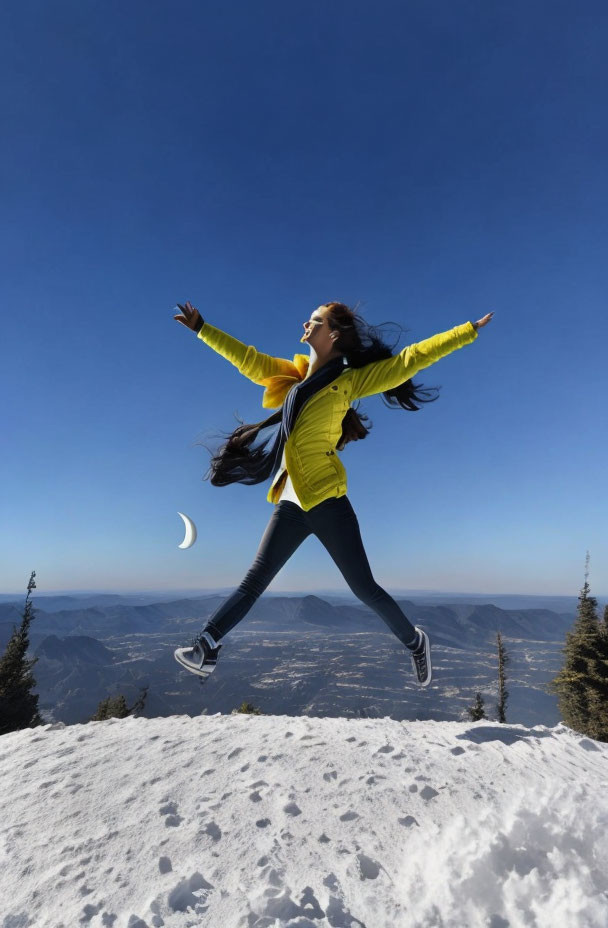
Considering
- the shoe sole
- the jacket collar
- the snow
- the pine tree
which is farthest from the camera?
the pine tree

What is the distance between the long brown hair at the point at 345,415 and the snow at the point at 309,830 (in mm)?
2486

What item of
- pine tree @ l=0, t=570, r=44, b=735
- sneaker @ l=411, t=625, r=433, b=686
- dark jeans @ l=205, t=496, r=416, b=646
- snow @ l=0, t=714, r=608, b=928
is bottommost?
pine tree @ l=0, t=570, r=44, b=735

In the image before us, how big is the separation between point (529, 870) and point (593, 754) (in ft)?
6.74

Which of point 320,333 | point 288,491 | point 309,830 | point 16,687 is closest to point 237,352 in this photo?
point 320,333

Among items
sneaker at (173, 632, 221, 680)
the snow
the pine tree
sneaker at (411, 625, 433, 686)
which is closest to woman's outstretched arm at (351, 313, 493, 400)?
sneaker at (411, 625, 433, 686)

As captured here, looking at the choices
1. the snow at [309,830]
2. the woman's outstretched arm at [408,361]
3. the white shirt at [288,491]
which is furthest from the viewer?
the white shirt at [288,491]

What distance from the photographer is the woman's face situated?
4.34m

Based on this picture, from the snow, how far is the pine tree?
29163 millimetres

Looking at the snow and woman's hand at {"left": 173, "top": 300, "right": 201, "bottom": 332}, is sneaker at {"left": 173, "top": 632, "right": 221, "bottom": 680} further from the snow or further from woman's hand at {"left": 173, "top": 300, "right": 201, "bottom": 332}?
woman's hand at {"left": 173, "top": 300, "right": 201, "bottom": 332}

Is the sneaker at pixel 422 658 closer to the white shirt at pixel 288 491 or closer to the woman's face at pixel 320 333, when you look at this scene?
the white shirt at pixel 288 491

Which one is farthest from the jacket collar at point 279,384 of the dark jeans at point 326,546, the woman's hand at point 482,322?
the woman's hand at point 482,322

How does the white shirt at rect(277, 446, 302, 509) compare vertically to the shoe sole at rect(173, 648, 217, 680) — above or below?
above

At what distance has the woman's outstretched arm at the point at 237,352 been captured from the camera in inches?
157

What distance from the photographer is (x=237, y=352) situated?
4.27 meters
